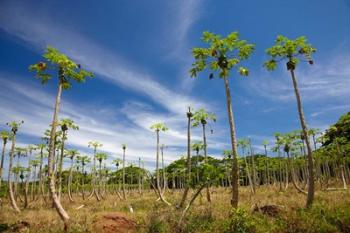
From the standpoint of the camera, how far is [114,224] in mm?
15594

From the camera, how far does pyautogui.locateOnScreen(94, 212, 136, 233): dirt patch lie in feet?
49.6

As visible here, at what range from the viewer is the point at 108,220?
15875 mm

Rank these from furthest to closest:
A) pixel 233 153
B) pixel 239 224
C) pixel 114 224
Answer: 1. pixel 233 153
2. pixel 114 224
3. pixel 239 224

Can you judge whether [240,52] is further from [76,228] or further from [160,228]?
[76,228]

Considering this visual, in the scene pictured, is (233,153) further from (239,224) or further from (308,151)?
(308,151)

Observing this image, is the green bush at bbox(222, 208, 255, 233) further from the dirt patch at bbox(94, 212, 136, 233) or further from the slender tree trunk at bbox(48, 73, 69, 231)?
the slender tree trunk at bbox(48, 73, 69, 231)

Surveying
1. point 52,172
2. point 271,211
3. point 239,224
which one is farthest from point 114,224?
point 271,211

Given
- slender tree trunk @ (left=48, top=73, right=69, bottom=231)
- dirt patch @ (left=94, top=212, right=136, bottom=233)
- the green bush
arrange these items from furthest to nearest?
slender tree trunk @ (left=48, top=73, right=69, bottom=231), dirt patch @ (left=94, top=212, right=136, bottom=233), the green bush

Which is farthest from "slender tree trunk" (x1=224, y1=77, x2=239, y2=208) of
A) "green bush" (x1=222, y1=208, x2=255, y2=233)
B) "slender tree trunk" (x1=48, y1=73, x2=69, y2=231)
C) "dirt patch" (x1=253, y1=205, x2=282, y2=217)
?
"slender tree trunk" (x1=48, y1=73, x2=69, y2=231)

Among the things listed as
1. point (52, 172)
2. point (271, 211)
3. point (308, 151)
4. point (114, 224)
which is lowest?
point (114, 224)

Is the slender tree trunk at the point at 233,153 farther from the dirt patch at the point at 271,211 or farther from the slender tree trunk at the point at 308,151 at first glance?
the slender tree trunk at the point at 308,151

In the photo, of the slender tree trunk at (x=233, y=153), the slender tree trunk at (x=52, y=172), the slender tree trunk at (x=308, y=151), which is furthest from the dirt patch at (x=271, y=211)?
the slender tree trunk at (x=52, y=172)

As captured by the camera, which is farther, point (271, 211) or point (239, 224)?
point (271, 211)

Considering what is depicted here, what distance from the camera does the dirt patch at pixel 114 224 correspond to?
15.1m
